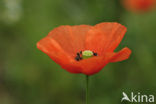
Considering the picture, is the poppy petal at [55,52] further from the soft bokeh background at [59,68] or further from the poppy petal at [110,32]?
the soft bokeh background at [59,68]

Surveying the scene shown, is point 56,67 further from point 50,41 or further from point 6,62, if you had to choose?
point 50,41

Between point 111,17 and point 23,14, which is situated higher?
point 23,14

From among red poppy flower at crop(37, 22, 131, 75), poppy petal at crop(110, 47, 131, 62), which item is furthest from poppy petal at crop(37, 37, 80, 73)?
poppy petal at crop(110, 47, 131, 62)

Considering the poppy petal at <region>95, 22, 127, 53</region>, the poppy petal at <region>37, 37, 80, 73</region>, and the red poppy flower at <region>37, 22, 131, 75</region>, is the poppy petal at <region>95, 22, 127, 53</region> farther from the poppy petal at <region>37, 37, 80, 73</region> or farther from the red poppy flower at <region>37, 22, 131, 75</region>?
the poppy petal at <region>37, 37, 80, 73</region>

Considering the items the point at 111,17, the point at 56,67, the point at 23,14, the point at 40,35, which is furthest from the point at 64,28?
the point at 23,14

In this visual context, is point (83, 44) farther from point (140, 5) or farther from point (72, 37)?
point (140, 5)

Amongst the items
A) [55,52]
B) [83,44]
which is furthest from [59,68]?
[55,52]

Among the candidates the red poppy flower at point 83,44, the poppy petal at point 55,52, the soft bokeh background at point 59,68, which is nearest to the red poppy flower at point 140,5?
the soft bokeh background at point 59,68
